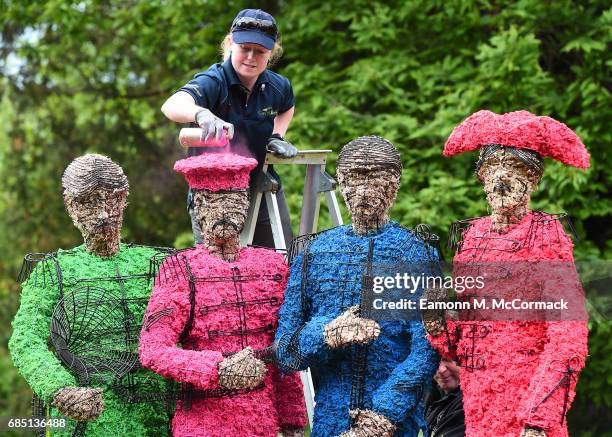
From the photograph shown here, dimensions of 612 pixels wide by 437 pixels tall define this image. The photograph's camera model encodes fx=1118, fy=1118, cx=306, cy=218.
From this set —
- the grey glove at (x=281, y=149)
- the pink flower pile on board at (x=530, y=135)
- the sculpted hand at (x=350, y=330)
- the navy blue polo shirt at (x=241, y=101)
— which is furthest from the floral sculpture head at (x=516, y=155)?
the navy blue polo shirt at (x=241, y=101)

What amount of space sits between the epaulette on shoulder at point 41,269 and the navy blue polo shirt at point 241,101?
95cm

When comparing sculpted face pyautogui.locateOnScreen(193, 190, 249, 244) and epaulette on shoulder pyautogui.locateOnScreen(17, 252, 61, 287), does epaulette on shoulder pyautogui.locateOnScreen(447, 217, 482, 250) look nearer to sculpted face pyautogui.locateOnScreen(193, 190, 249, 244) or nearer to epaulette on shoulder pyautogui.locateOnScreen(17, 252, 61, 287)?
sculpted face pyautogui.locateOnScreen(193, 190, 249, 244)

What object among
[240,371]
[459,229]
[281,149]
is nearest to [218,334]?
[240,371]

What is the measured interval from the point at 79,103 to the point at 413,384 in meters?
10.0

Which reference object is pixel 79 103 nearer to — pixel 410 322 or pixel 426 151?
pixel 426 151

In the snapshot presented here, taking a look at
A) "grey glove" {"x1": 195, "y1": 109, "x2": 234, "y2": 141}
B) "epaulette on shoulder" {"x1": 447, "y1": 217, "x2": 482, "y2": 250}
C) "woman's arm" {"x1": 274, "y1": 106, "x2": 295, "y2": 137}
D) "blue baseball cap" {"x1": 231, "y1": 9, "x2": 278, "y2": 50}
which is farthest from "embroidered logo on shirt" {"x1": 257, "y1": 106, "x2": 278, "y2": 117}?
"epaulette on shoulder" {"x1": 447, "y1": 217, "x2": 482, "y2": 250}

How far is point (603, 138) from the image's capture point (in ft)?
28.3

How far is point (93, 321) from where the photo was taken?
4898mm

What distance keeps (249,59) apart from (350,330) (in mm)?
1736

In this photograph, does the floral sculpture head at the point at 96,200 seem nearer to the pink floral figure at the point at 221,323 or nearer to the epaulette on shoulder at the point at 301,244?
the pink floral figure at the point at 221,323

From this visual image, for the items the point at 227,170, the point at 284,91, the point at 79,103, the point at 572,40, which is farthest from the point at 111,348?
the point at 79,103

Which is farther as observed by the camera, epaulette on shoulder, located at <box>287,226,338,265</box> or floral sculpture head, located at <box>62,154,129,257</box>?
floral sculpture head, located at <box>62,154,129,257</box>

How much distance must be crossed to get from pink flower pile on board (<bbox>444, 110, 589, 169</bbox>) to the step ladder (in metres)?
1.32

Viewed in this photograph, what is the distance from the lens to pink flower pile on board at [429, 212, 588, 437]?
Result: 4.13 metres
